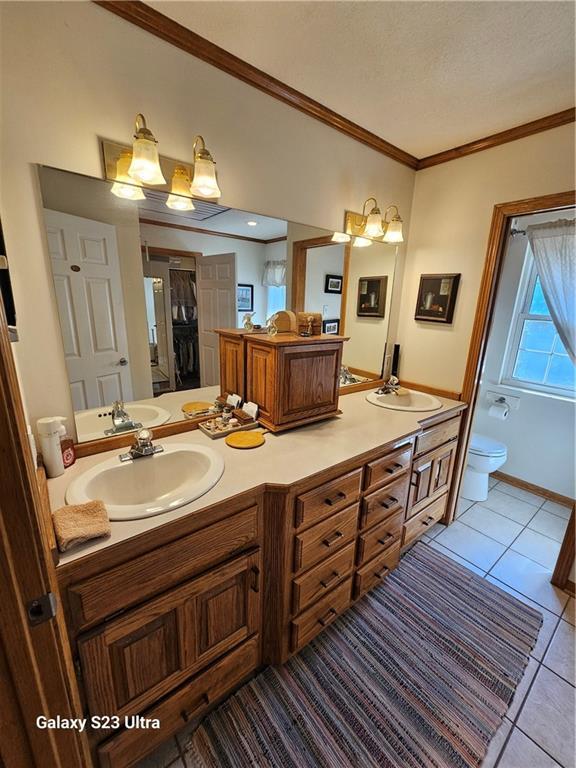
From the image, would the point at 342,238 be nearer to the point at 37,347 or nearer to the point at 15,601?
the point at 37,347

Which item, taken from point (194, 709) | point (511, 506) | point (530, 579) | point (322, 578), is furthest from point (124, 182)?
point (511, 506)

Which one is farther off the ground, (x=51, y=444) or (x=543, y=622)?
(x=51, y=444)

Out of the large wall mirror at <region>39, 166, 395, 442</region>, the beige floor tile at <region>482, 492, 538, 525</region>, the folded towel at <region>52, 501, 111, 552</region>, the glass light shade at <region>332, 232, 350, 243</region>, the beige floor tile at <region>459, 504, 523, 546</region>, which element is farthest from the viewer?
the beige floor tile at <region>482, 492, 538, 525</region>

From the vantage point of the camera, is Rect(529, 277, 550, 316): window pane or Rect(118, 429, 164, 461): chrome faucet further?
Rect(529, 277, 550, 316): window pane

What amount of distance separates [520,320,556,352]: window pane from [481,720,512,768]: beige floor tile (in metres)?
2.39

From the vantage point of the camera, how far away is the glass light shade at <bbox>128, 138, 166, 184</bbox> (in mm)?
1049

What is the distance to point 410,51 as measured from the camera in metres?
1.18

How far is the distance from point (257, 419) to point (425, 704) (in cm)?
129

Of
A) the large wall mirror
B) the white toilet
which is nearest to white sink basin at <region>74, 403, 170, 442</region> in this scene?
the large wall mirror

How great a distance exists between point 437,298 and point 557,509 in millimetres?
1930

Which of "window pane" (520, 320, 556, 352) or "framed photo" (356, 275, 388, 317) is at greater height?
"framed photo" (356, 275, 388, 317)

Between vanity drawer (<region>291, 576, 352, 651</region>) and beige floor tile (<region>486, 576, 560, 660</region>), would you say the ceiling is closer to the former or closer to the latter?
vanity drawer (<region>291, 576, 352, 651</region>)

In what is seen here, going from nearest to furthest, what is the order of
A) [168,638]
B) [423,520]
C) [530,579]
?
[168,638] < [530,579] < [423,520]

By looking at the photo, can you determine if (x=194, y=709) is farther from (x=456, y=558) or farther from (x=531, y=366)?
(x=531, y=366)
